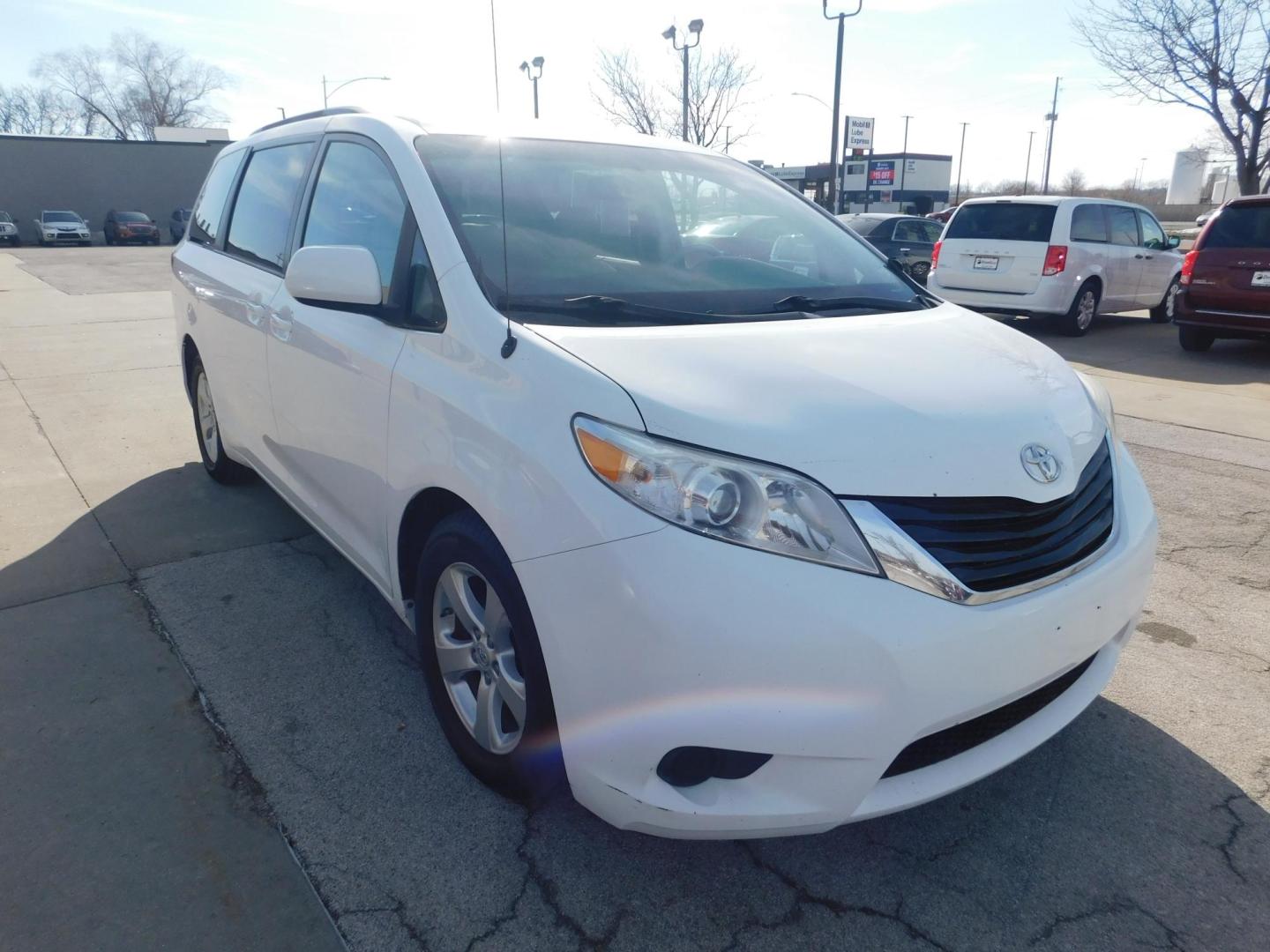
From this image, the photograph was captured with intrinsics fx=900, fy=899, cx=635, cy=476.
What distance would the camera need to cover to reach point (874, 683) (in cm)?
175

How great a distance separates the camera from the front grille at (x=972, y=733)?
1.91 m

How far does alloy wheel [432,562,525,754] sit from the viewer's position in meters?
2.23

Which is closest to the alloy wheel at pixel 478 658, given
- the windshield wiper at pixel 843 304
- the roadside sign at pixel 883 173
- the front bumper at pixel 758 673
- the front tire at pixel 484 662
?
the front tire at pixel 484 662

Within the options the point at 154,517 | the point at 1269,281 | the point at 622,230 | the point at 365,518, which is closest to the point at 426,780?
the point at 365,518

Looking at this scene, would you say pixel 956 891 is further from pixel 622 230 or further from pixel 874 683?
pixel 622 230

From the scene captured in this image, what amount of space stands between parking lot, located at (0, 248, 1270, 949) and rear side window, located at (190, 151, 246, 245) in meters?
1.67

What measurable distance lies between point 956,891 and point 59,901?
2111 mm

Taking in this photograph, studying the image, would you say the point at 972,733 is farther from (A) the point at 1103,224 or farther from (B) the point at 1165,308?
(B) the point at 1165,308

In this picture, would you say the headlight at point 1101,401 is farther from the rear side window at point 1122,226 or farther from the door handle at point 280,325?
the rear side window at point 1122,226

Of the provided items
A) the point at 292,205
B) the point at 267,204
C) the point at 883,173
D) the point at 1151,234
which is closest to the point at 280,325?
the point at 292,205

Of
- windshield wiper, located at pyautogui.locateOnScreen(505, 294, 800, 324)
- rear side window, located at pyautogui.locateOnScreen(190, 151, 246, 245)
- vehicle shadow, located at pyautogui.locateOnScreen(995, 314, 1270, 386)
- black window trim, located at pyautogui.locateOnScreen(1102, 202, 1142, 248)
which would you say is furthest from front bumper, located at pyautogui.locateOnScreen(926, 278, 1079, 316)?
windshield wiper, located at pyautogui.locateOnScreen(505, 294, 800, 324)

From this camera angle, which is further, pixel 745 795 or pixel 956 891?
pixel 956 891

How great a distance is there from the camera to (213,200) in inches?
184

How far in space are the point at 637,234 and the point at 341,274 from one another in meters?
0.93
